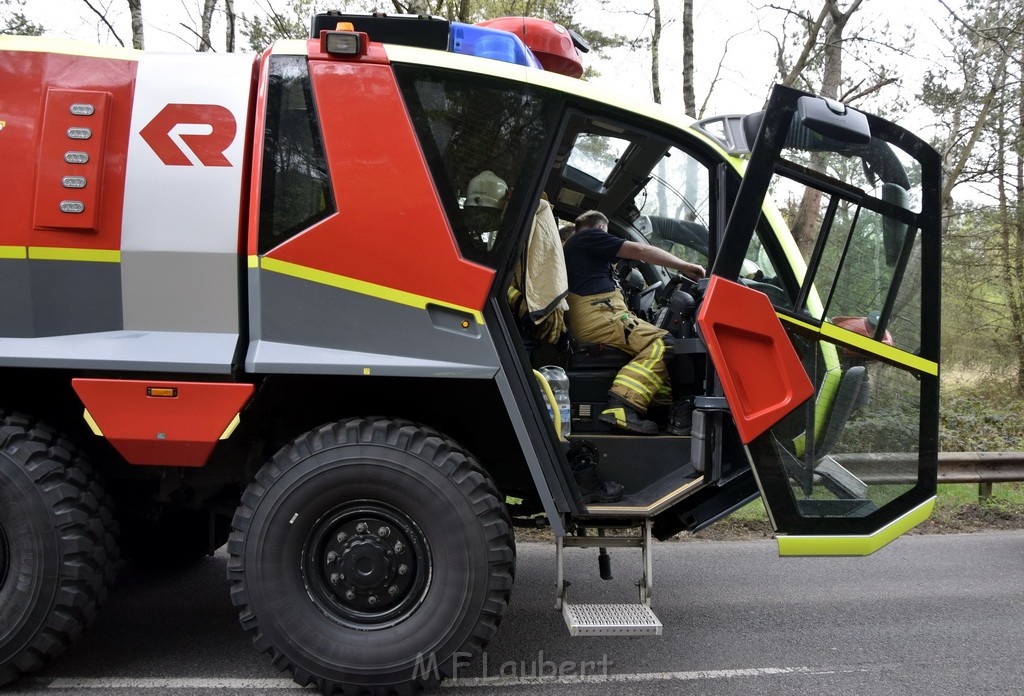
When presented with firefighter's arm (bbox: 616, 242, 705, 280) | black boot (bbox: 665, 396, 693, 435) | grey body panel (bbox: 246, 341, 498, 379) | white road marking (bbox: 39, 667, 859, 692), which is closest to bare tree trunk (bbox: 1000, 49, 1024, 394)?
firefighter's arm (bbox: 616, 242, 705, 280)

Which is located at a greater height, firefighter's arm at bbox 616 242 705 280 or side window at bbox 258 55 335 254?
side window at bbox 258 55 335 254

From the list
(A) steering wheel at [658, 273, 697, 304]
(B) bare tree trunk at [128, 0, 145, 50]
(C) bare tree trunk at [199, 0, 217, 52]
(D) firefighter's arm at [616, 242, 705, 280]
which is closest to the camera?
(D) firefighter's arm at [616, 242, 705, 280]

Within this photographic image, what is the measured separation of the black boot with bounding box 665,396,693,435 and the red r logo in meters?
2.38

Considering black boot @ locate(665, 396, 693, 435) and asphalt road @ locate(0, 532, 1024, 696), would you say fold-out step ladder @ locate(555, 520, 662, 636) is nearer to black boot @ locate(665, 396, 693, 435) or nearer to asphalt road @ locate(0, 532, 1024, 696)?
asphalt road @ locate(0, 532, 1024, 696)

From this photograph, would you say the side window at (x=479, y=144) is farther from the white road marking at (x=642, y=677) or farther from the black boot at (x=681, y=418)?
the white road marking at (x=642, y=677)

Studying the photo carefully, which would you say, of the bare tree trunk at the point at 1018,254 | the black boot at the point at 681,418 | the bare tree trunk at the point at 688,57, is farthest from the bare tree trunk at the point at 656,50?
the black boot at the point at 681,418

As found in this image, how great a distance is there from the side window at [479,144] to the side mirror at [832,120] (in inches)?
40.7

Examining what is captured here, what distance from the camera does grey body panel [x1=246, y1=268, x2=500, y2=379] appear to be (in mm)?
3094

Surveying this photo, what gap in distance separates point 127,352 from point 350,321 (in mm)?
872

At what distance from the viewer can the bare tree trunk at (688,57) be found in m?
10.1

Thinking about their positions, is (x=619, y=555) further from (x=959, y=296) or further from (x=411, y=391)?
(x=959, y=296)

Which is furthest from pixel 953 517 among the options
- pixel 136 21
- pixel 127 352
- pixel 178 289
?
pixel 136 21

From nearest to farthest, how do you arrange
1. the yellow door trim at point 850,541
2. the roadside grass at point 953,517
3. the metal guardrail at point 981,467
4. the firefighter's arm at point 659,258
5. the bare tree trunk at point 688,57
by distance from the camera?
the yellow door trim at point 850,541 < the firefighter's arm at point 659,258 < the roadside grass at point 953,517 < the metal guardrail at point 981,467 < the bare tree trunk at point 688,57

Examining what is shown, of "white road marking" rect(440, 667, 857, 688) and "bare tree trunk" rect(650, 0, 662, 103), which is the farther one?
"bare tree trunk" rect(650, 0, 662, 103)
